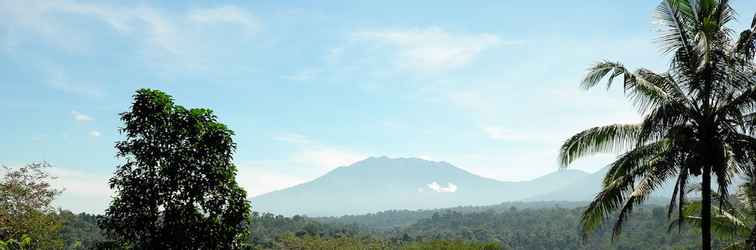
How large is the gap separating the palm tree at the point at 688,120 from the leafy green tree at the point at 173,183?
22.2 ft

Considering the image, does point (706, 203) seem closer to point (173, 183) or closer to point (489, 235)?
point (173, 183)

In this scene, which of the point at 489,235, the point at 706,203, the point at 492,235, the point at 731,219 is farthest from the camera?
the point at 489,235

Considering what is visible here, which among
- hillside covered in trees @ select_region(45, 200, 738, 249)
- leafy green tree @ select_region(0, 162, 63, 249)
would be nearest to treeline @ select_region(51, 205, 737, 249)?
hillside covered in trees @ select_region(45, 200, 738, 249)

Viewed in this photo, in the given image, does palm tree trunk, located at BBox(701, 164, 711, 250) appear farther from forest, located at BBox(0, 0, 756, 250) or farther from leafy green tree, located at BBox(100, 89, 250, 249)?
leafy green tree, located at BBox(100, 89, 250, 249)

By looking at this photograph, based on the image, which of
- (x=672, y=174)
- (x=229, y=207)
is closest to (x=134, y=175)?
(x=229, y=207)

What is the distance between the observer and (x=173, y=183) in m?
11.2

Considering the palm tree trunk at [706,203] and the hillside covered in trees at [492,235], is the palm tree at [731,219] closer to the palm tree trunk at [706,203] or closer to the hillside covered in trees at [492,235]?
the palm tree trunk at [706,203]

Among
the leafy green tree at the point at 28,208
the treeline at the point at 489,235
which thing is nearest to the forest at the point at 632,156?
the leafy green tree at the point at 28,208

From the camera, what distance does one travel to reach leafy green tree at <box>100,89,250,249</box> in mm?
11062

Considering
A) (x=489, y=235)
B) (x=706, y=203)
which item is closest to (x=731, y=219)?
(x=706, y=203)

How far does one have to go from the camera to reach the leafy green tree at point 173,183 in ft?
36.3

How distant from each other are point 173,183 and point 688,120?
9.07 meters

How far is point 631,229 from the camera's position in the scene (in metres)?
129

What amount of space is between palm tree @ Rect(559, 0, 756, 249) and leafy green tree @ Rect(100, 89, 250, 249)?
6779 millimetres
